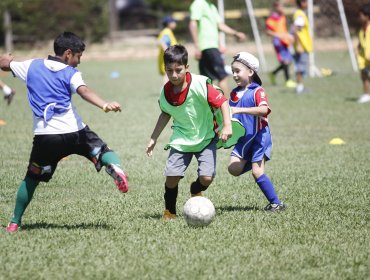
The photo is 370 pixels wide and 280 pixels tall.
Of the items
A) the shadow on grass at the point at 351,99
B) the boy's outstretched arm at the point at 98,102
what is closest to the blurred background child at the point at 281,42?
the shadow on grass at the point at 351,99

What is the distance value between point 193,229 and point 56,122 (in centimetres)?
138

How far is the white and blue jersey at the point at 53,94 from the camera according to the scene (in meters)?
5.93

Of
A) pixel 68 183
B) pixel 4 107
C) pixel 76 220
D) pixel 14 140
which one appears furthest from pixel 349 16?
pixel 76 220

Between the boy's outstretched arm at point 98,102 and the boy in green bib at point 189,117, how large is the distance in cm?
74

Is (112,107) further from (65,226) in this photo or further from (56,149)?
(65,226)

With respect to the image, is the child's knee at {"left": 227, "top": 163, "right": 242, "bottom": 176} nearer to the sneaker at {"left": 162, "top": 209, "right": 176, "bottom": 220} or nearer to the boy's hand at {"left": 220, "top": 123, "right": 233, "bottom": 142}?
the sneaker at {"left": 162, "top": 209, "right": 176, "bottom": 220}

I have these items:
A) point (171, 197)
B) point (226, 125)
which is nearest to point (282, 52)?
point (171, 197)

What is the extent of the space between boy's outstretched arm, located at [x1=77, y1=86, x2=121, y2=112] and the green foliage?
28313 millimetres

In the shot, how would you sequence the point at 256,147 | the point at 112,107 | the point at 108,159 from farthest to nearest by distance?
the point at 256,147 → the point at 108,159 → the point at 112,107

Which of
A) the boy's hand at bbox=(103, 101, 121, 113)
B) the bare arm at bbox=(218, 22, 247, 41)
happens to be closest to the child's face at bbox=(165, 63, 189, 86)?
the boy's hand at bbox=(103, 101, 121, 113)

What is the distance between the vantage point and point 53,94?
5.94 metres

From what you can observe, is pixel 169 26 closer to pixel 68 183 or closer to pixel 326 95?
pixel 326 95

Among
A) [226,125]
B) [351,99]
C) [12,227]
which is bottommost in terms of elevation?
[351,99]

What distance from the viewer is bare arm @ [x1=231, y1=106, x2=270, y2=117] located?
252 inches
